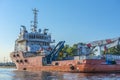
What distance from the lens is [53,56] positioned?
62.8 metres

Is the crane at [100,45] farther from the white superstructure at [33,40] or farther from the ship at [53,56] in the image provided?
the white superstructure at [33,40]

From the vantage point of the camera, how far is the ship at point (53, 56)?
49.1m

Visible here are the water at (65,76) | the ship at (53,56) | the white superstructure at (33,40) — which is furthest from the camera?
the white superstructure at (33,40)

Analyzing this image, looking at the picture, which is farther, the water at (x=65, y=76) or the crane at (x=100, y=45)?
the crane at (x=100, y=45)

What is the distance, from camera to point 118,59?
51.0 m

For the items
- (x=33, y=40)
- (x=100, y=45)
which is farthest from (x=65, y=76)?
(x=33, y=40)

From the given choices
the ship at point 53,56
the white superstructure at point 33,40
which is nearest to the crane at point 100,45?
the ship at point 53,56

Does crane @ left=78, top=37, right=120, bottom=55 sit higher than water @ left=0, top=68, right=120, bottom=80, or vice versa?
crane @ left=78, top=37, right=120, bottom=55

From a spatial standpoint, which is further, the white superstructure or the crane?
the white superstructure

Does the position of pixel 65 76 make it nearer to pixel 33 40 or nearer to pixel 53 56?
pixel 53 56

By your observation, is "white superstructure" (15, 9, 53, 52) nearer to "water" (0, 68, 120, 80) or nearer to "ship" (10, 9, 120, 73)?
"ship" (10, 9, 120, 73)

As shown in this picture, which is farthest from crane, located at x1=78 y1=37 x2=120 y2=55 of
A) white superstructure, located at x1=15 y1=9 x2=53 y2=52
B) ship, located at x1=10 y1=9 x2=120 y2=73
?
white superstructure, located at x1=15 y1=9 x2=53 y2=52

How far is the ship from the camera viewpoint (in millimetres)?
49062

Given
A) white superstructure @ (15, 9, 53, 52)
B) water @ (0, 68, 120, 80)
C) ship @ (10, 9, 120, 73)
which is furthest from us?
white superstructure @ (15, 9, 53, 52)
